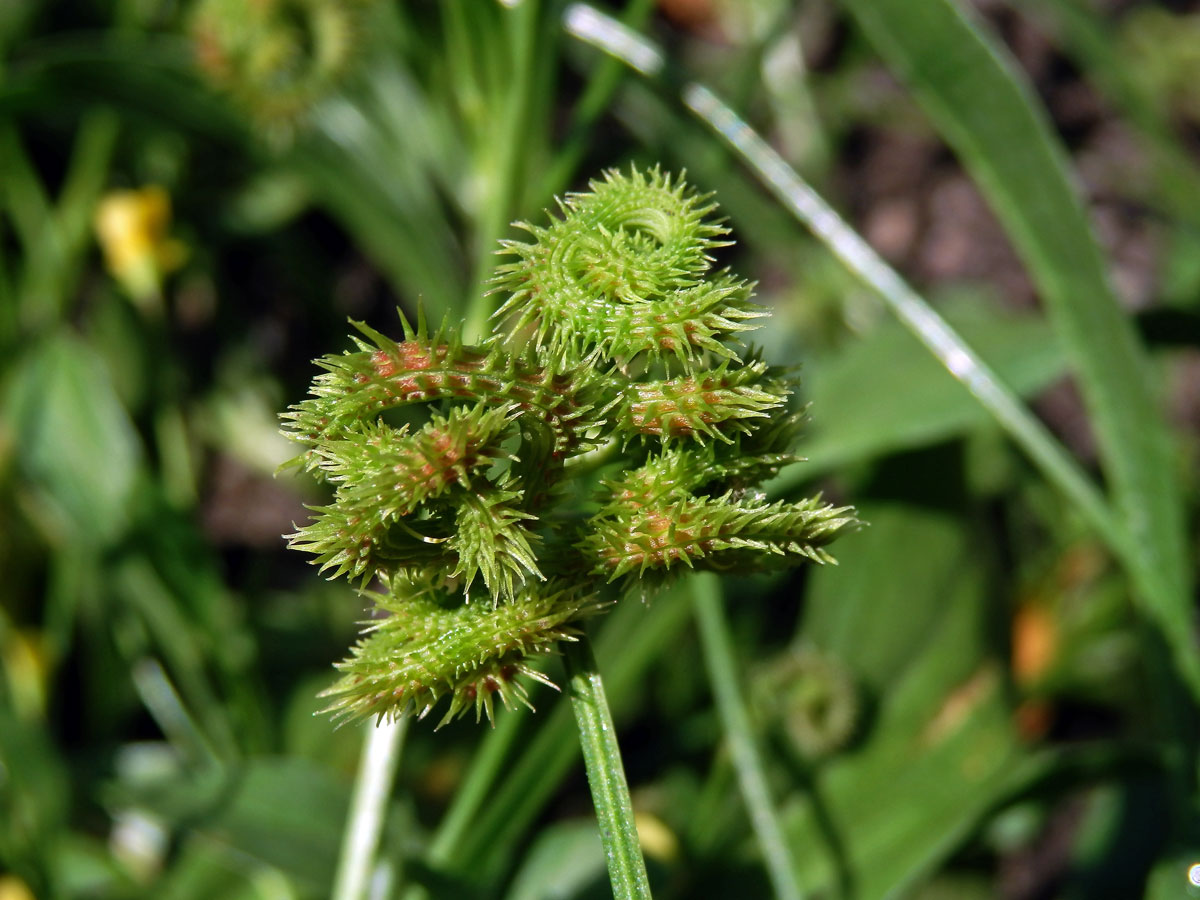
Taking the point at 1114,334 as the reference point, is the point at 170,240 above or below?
above

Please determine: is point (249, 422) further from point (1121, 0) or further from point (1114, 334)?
point (1121, 0)

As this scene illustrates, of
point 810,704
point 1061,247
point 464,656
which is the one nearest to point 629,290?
point 464,656

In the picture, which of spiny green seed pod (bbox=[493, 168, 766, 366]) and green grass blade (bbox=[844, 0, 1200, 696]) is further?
green grass blade (bbox=[844, 0, 1200, 696])

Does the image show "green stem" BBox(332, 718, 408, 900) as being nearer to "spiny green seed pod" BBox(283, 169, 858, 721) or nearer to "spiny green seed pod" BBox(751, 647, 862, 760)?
"spiny green seed pod" BBox(283, 169, 858, 721)

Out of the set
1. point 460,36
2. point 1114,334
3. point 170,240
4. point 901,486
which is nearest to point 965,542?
point 901,486

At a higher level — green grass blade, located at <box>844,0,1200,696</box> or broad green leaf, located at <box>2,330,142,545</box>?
broad green leaf, located at <box>2,330,142,545</box>

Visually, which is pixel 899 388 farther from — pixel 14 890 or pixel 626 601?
pixel 14 890

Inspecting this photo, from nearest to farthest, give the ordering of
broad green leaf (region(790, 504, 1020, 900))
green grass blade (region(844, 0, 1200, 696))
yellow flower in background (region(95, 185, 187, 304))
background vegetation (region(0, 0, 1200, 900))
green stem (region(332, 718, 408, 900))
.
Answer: green stem (region(332, 718, 408, 900)), green grass blade (region(844, 0, 1200, 696)), background vegetation (region(0, 0, 1200, 900)), broad green leaf (region(790, 504, 1020, 900)), yellow flower in background (region(95, 185, 187, 304))

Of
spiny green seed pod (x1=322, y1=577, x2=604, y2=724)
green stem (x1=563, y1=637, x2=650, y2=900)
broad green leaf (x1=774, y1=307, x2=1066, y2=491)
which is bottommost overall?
green stem (x1=563, y1=637, x2=650, y2=900)

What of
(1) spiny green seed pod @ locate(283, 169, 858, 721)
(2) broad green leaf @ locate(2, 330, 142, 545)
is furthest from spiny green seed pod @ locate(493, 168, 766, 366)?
(2) broad green leaf @ locate(2, 330, 142, 545)
